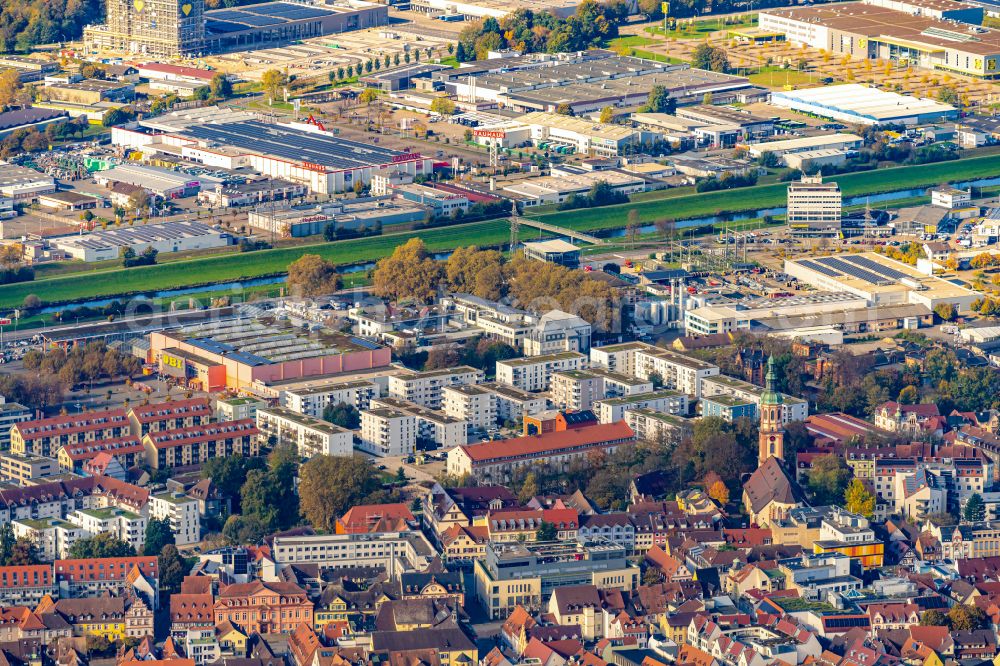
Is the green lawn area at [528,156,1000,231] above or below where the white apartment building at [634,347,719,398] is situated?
below

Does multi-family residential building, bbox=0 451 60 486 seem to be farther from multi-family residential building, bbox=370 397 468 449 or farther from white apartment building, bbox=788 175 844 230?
white apartment building, bbox=788 175 844 230

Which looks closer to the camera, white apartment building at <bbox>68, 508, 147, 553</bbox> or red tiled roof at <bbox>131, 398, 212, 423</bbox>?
white apartment building at <bbox>68, 508, 147, 553</bbox>

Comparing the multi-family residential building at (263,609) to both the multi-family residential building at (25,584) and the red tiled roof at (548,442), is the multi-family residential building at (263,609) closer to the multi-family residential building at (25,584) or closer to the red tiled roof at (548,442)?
the multi-family residential building at (25,584)

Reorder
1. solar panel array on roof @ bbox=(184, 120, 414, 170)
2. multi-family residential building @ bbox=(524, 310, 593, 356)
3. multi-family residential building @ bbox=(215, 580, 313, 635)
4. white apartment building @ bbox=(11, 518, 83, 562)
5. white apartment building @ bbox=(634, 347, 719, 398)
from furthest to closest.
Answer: solar panel array on roof @ bbox=(184, 120, 414, 170) < multi-family residential building @ bbox=(524, 310, 593, 356) < white apartment building @ bbox=(634, 347, 719, 398) < white apartment building @ bbox=(11, 518, 83, 562) < multi-family residential building @ bbox=(215, 580, 313, 635)

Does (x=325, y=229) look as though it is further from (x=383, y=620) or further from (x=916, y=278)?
(x=383, y=620)

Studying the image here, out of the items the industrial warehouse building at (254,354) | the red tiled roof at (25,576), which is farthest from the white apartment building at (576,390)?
the red tiled roof at (25,576)

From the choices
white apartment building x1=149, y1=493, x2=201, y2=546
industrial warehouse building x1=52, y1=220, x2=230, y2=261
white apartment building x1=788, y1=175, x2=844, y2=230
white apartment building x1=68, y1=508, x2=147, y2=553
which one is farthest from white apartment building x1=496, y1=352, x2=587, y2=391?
white apartment building x1=788, y1=175, x2=844, y2=230
